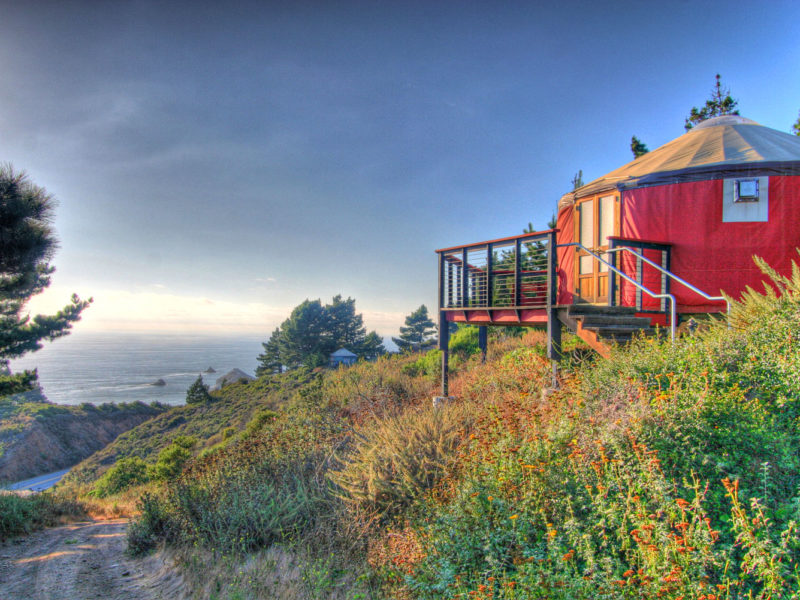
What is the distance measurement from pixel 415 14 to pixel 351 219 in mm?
8330

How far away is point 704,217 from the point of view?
6.11m

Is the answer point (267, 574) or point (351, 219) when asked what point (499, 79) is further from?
point (267, 574)

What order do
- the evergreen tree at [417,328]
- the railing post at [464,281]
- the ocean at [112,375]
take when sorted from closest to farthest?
the railing post at [464,281], the evergreen tree at [417,328], the ocean at [112,375]

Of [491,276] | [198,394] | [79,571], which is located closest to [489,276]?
[491,276]

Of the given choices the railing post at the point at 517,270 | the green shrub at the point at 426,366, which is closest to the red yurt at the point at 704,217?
the railing post at the point at 517,270

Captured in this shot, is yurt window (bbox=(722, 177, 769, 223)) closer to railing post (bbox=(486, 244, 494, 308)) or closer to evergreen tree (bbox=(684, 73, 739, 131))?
railing post (bbox=(486, 244, 494, 308))

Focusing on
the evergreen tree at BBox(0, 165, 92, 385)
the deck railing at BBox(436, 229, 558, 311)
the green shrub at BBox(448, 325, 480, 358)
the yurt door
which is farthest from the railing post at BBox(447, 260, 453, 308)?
the evergreen tree at BBox(0, 165, 92, 385)

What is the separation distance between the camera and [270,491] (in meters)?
4.03

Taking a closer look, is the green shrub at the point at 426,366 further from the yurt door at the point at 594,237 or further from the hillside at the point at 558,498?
the hillside at the point at 558,498

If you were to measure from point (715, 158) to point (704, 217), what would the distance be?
1.05 metres

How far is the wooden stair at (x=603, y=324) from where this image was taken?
15.8 ft

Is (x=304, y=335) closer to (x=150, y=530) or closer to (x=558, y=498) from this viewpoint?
(x=150, y=530)

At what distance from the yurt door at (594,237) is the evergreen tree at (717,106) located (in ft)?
32.2

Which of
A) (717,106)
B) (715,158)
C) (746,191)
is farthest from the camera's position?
(717,106)
